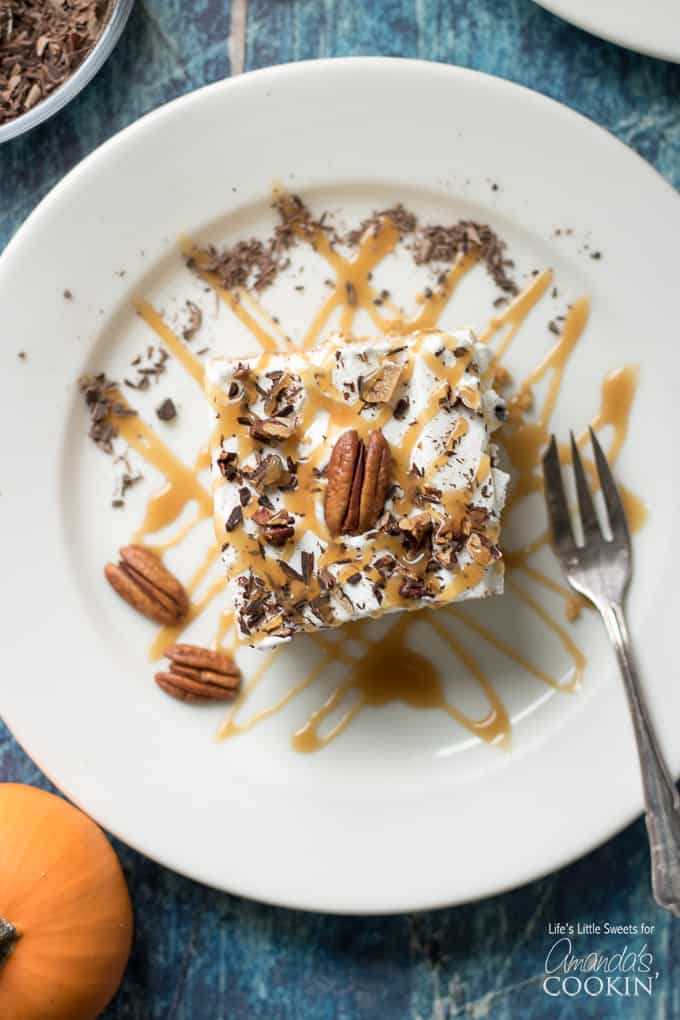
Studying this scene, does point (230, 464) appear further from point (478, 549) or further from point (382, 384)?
point (478, 549)

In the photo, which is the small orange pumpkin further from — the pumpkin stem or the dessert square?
the dessert square

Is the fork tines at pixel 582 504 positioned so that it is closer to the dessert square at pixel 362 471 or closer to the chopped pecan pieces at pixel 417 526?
the dessert square at pixel 362 471

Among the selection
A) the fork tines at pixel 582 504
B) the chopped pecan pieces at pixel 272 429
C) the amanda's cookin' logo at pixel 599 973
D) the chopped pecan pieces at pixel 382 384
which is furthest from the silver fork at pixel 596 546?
the chopped pecan pieces at pixel 272 429

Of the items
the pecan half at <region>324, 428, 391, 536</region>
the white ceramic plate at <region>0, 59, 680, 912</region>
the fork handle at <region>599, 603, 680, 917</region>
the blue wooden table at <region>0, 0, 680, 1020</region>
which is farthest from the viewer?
the blue wooden table at <region>0, 0, 680, 1020</region>

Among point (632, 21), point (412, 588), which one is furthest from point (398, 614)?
point (632, 21)

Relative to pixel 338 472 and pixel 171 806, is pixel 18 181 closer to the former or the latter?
pixel 338 472

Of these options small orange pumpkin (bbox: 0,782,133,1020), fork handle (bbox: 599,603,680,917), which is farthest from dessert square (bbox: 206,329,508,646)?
small orange pumpkin (bbox: 0,782,133,1020)
